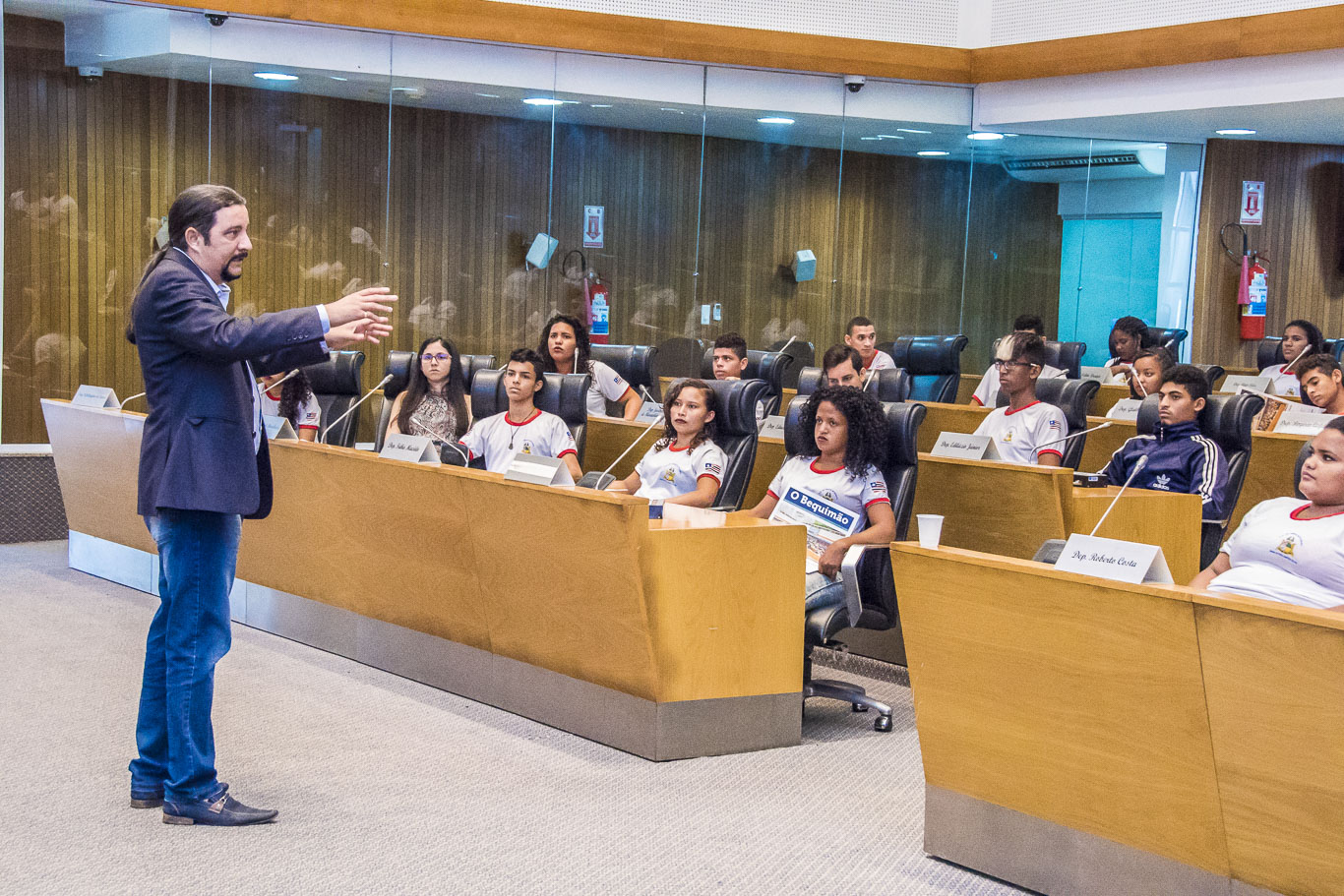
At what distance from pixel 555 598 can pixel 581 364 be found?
3.02 m

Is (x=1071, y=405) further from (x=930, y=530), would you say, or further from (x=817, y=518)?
(x=930, y=530)

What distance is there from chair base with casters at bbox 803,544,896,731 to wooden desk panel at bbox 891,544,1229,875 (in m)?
0.97

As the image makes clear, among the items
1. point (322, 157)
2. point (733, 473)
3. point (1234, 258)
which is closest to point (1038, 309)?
point (1234, 258)

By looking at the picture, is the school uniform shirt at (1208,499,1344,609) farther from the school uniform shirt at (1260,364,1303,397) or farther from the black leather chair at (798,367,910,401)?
the school uniform shirt at (1260,364,1303,397)

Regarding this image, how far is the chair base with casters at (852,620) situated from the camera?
3707mm

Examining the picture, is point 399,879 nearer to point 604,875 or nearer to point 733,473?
point 604,875

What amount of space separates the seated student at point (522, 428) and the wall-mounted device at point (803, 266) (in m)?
4.08

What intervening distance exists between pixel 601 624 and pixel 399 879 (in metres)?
0.98

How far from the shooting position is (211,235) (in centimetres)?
286

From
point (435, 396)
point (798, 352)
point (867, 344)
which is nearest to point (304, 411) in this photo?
point (435, 396)

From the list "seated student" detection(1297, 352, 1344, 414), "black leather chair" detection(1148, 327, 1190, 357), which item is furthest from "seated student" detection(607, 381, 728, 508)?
"black leather chair" detection(1148, 327, 1190, 357)

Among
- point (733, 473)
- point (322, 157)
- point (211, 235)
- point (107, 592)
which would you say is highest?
point (322, 157)

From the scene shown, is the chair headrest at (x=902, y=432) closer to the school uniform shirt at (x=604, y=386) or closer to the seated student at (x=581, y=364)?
the seated student at (x=581, y=364)

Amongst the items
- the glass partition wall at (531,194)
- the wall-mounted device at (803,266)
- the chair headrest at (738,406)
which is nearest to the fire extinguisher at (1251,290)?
the glass partition wall at (531,194)
